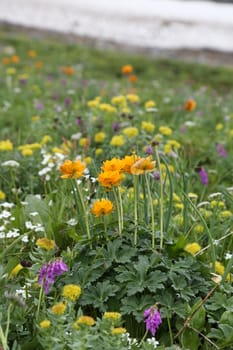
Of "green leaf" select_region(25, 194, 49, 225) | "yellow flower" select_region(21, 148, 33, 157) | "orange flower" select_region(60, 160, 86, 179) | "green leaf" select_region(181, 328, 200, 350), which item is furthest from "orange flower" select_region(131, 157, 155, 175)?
"yellow flower" select_region(21, 148, 33, 157)

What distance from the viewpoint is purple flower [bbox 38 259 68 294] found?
A: 6.10 feet

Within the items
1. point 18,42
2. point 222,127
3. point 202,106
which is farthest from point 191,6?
point 222,127

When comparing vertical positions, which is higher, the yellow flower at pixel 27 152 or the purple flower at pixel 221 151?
the yellow flower at pixel 27 152

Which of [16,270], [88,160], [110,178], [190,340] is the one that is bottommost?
[190,340]

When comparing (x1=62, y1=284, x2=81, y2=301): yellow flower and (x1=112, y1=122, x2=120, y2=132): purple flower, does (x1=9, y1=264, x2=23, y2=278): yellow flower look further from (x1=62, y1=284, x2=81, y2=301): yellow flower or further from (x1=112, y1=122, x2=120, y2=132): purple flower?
(x1=112, y1=122, x2=120, y2=132): purple flower

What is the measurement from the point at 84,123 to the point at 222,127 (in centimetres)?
130

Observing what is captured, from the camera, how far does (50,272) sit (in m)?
1.86

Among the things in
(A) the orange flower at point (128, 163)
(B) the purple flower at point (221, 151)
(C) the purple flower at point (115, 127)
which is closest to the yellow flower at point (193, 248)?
(A) the orange flower at point (128, 163)

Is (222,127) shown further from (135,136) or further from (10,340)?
(10,340)

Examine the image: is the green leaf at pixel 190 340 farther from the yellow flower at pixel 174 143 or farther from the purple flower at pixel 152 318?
the yellow flower at pixel 174 143

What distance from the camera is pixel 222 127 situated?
495 cm

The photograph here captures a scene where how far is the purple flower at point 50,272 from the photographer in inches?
73.2

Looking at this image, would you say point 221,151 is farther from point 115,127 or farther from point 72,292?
point 72,292

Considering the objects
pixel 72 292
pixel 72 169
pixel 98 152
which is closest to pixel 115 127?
pixel 98 152
